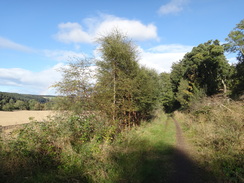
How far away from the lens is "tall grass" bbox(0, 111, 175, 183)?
13.3 ft

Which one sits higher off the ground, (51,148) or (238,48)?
(238,48)

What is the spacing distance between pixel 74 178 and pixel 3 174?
199cm

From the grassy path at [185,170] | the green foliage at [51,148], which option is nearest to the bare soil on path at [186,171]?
the grassy path at [185,170]

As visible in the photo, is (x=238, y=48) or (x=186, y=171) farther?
(x=238, y=48)

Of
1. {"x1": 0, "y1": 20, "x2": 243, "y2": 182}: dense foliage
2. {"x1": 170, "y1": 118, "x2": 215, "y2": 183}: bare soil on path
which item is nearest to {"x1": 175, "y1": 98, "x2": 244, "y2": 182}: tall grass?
{"x1": 0, "y1": 20, "x2": 243, "y2": 182}: dense foliage

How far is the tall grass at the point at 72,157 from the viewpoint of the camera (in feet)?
13.3

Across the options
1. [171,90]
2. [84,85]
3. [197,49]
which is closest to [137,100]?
[84,85]

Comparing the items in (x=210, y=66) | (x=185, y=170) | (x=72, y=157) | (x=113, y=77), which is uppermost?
(x=210, y=66)


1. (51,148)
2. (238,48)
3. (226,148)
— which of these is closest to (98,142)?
(51,148)

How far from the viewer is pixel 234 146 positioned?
5.44m

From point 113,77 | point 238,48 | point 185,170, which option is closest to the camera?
point 185,170

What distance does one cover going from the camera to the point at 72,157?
473 centimetres

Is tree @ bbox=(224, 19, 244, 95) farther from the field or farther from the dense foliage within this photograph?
the field

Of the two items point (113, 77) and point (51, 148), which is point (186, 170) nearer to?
point (51, 148)
